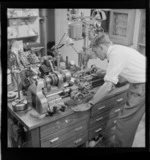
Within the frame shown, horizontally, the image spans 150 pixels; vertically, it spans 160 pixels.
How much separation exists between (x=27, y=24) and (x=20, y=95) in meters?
0.41

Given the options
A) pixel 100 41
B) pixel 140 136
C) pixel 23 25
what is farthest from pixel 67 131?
pixel 23 25

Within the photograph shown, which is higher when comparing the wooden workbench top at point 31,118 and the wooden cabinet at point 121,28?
the wooden cabinet at point 121,28

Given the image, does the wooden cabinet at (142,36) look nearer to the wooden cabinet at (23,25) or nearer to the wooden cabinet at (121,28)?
the wooden cabinet at (121,28)

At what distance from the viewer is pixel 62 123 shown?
1347mm

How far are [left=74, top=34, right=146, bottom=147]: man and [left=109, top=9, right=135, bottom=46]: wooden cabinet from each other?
0.04 metres

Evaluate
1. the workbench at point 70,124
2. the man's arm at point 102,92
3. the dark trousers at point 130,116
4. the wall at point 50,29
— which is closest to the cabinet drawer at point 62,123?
the workbench at point 70,124

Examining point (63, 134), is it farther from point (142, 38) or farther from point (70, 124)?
point (142, 38)

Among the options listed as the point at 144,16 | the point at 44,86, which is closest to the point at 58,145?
the point at 44,86

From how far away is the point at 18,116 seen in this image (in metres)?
1.29

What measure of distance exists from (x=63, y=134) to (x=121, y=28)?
690 millimetres

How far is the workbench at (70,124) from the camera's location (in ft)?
4.24

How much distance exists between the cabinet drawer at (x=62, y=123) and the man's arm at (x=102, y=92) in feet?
0.33

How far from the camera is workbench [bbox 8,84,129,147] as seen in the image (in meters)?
1.29
